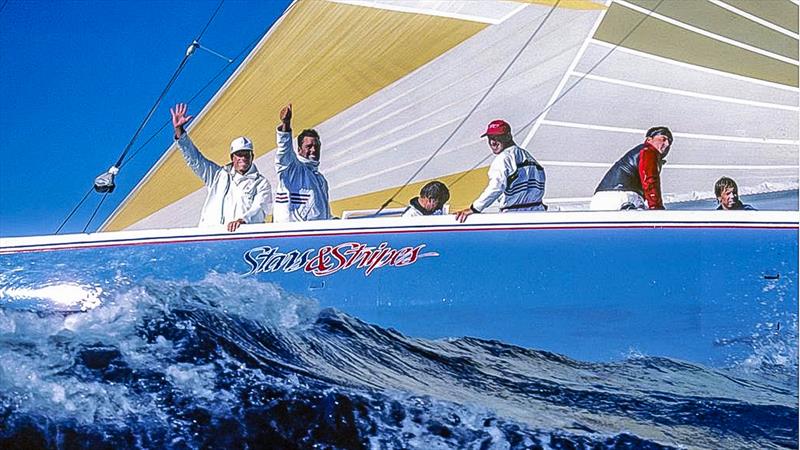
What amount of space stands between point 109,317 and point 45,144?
830 millimetres

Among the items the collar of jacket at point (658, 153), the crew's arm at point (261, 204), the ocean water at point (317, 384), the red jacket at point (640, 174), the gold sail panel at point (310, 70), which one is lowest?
the ocean water at point (317, 384)

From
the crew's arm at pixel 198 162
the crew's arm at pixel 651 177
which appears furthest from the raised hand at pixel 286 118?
the crew's arm at pixel 651 177

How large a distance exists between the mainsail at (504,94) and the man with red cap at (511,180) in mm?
51

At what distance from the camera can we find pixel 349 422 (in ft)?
10.7

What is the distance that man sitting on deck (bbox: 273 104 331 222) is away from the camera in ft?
11.8

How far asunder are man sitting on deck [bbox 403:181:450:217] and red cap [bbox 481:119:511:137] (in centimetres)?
26

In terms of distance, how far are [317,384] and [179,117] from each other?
1.24m

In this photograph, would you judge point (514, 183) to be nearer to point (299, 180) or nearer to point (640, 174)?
point (640, 174)

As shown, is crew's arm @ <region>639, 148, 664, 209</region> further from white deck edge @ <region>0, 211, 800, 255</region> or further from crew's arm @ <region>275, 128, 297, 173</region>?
crew's arm @ <region>275, 128, 297, 173</region>

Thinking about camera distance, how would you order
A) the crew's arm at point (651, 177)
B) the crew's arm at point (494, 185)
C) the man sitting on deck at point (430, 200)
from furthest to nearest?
1. the man sitting on deck at point (430, 200)
2. the crew's arm at point (494, 185)
3. the crew's arm at point (651, 177)

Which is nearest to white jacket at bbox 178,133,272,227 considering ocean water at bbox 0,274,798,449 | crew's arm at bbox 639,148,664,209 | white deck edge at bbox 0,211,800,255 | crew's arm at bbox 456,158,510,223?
white deck edge at bbox 0,211,800,255

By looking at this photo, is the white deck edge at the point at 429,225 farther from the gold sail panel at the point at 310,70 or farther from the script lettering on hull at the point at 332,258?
A: the gold sail panel at the point at 310,70

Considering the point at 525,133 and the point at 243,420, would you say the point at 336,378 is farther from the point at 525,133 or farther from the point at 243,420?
the point at 525,133

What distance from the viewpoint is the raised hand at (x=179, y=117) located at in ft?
12.2
